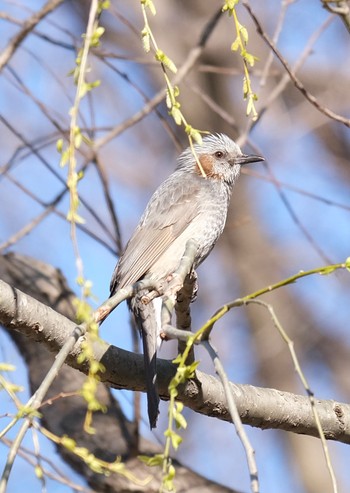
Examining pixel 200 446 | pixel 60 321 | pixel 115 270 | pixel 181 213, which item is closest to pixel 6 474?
pixel 60 321

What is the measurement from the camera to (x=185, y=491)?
5.17m

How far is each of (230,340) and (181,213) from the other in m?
4.76

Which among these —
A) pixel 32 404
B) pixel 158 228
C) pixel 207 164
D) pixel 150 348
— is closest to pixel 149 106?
pixel 158 228

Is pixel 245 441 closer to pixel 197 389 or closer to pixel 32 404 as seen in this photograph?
pixel 32 404

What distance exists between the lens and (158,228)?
17.7 feet

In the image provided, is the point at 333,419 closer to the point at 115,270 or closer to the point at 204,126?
the point at 115,270

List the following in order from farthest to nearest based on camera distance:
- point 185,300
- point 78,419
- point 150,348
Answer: point 78,419 → point 150,348 → point 185,300

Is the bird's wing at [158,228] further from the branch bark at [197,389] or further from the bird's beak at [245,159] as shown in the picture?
the branch bark at [197,389]

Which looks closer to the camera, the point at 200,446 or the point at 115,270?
the point at 115,270

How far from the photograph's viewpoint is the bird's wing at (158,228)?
5051 millimetres

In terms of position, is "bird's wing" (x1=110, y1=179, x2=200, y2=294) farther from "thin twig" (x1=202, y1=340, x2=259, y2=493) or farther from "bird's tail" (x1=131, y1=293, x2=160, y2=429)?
"thin twig" (x1=202, y1=340, x2=259, y2=493)

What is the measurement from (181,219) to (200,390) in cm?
201

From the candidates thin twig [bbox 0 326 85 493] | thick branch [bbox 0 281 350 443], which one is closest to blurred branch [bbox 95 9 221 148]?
thick branch [bbox 0 281 350 443]

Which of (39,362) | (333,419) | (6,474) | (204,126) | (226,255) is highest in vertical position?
(204,126)
